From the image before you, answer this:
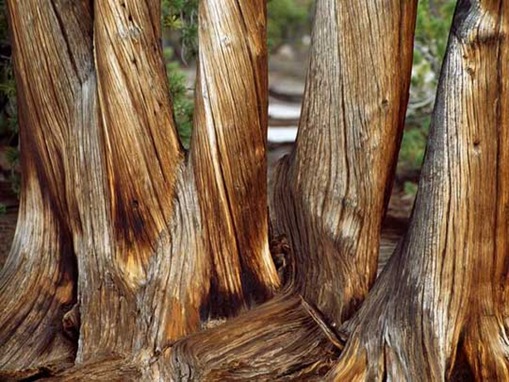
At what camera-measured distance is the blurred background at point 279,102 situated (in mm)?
5562

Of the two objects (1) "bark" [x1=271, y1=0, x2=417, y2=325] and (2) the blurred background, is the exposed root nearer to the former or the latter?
(1) "bark" [x1=271, y1=0, x2=417, y2=325]

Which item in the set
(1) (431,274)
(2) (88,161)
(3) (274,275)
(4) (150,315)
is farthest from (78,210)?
→ (1) (431,274)

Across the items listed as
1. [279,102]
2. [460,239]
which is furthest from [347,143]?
[279,102]

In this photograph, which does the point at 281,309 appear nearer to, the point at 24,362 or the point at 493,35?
the point at 24,362

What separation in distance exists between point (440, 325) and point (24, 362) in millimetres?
1642

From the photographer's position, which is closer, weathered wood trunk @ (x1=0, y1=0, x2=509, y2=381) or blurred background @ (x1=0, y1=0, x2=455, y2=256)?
weathered wood trunk @ (x1=0, y1=0, x2=509, y2=381)

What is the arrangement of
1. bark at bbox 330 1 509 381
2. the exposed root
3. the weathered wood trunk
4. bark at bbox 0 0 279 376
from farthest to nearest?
bark at bbox 0 0 279 376, the exposed root, the weathered wood trunk, bark at bbox 330 1 509 381

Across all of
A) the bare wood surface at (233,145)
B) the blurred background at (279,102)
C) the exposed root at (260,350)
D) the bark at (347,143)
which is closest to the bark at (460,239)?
the exposed root at (260,350)

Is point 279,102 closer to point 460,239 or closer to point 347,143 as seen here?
point 347,143

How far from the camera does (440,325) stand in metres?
3.53

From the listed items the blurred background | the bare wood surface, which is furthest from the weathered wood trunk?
the blurred background

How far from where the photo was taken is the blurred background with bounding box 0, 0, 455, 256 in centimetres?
556

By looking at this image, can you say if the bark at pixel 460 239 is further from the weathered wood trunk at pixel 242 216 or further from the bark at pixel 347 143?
the bark at pixel 347 143

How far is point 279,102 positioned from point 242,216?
8341mm
